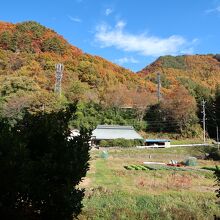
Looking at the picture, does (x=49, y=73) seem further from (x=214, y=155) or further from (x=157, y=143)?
(x=214, y=155)

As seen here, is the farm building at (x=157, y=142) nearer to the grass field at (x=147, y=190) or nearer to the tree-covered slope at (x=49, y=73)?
the grass field at (x=147, y=190)

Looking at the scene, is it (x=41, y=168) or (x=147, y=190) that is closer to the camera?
(x=41, y=168)

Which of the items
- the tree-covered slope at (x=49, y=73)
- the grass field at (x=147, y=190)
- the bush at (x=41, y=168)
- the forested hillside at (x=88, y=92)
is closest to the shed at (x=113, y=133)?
the forested hillside at (x=88, y=92)

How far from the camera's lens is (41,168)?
7.75m

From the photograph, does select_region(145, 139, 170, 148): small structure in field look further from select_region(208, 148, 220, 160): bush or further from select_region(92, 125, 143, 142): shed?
select_region(208, 148, 220, 160): bush

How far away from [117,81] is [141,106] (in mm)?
19746

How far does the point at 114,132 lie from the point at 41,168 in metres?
43.5

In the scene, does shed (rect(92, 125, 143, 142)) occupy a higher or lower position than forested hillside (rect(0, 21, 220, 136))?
lower

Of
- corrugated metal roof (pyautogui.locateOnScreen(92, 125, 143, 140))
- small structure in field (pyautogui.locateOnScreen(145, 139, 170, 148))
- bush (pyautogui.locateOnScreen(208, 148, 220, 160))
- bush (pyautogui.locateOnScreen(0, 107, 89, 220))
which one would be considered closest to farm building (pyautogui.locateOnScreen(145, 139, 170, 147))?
small structure in field (pyautogui.locateOnScreen(145, 139, 170, 148))

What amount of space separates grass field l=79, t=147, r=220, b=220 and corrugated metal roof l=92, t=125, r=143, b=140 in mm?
6021

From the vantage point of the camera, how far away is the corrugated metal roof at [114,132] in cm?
4978

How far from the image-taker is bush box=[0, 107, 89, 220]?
708 cm

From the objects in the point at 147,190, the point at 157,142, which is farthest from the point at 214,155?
the point at 147,190

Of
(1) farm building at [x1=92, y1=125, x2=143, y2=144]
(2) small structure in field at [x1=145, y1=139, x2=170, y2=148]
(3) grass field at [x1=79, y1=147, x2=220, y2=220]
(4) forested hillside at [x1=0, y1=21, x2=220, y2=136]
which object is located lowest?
(3) grass field at [x1=79, y1=147, x2=220, y2=220]
